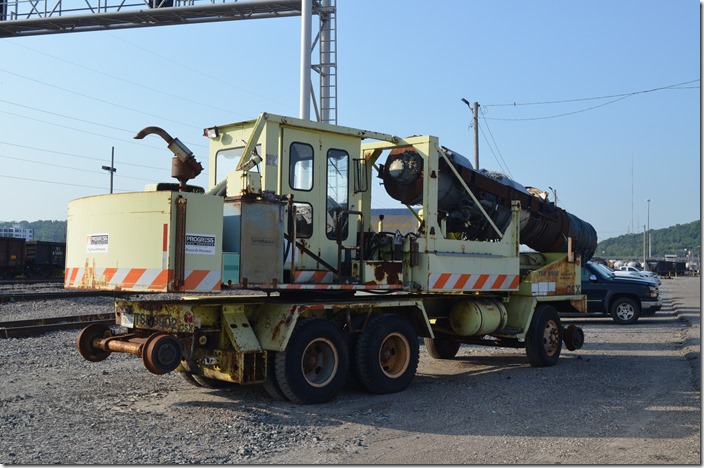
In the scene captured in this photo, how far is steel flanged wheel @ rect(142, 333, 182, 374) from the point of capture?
A: 7527mm

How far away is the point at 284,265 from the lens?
8531mm

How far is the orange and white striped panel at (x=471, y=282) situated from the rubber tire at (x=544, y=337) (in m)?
0.94

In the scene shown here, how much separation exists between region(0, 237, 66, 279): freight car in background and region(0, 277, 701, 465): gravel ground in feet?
86.4

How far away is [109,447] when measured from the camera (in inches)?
257

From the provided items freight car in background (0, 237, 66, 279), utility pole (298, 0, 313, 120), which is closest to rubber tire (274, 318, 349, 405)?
utility pole (298, 0, 313, 120)

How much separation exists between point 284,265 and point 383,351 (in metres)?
2.11

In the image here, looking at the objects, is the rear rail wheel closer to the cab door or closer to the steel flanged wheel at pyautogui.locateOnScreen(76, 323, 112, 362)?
the steel flanged wheel at pyautogui.locateOnScreen(76, 323, 112, 362)

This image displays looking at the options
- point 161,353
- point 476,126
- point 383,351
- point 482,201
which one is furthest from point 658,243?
point 161,353

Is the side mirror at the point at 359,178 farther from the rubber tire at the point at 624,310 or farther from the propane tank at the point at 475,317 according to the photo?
the rubber tire at the point at 624,310

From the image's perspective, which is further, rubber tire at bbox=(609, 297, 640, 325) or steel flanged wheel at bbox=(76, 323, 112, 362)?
rubber tire at bbox=(609, 297, 640, 325)

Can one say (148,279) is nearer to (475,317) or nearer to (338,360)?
(338,360)

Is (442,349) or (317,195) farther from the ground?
(317,195)

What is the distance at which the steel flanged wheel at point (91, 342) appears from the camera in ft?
28.2

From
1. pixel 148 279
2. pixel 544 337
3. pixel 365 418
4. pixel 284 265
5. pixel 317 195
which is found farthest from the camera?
pixel 544 337
